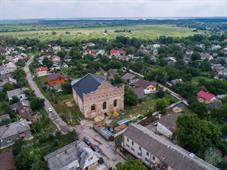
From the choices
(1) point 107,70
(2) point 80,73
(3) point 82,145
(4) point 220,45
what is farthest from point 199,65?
(3) point 82,145

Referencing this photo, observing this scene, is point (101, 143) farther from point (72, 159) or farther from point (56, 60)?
point (56, 60)

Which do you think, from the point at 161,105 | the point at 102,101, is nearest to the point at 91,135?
the point at 102,101

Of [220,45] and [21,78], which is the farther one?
[220,45]

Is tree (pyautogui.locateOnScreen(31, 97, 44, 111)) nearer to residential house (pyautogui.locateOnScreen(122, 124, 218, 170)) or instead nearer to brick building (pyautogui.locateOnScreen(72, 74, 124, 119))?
brick building (pyautogui.locateOnScreen(72, 74, 124, 119))

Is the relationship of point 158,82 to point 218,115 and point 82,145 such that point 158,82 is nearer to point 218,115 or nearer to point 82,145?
point 218,115

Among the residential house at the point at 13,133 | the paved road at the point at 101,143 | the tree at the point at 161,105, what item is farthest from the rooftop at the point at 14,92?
the tree at the point at 161,105

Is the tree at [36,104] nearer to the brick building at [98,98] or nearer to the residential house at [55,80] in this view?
the brick building at [98,98]
